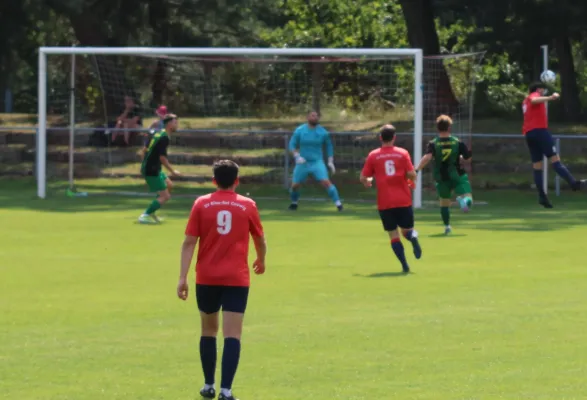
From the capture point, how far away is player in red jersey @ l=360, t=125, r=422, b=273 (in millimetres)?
16484

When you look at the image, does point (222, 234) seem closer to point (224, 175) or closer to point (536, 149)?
point (224, 175)

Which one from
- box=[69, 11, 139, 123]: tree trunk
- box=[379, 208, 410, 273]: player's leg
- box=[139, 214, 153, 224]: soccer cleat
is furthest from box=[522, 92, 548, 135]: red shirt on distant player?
box=[69, 11, 139, 123]: tree trunk

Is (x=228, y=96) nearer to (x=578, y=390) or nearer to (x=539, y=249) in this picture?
(x=539, y=249)

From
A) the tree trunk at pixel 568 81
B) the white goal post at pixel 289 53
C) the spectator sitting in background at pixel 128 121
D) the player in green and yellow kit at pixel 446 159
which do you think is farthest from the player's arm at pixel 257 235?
the tree trunk at pixel 568 81

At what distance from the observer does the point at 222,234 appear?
898 centimetres

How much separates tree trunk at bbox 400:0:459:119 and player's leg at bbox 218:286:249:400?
2163cm

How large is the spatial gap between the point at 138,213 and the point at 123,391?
16746 millimetres

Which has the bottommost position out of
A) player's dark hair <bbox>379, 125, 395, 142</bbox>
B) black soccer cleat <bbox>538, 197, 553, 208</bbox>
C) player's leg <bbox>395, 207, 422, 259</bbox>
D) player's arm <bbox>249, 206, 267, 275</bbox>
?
black soccer cleat <bbox>538, 197, 553, 208</bbox>

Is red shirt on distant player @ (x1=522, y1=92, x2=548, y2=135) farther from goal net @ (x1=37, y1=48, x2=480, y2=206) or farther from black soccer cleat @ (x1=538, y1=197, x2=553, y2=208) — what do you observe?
goal net @ (x1=37, y1=48, x2=480, y2=206)

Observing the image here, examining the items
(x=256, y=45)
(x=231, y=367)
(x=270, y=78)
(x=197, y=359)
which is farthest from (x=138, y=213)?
(x=256, y=45)

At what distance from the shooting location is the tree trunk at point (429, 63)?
102 ft

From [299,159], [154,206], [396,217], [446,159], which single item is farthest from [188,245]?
[299,159]

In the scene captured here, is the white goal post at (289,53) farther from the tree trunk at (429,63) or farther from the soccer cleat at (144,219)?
the soccer cleat at (144,219)

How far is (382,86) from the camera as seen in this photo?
31.7 meters
